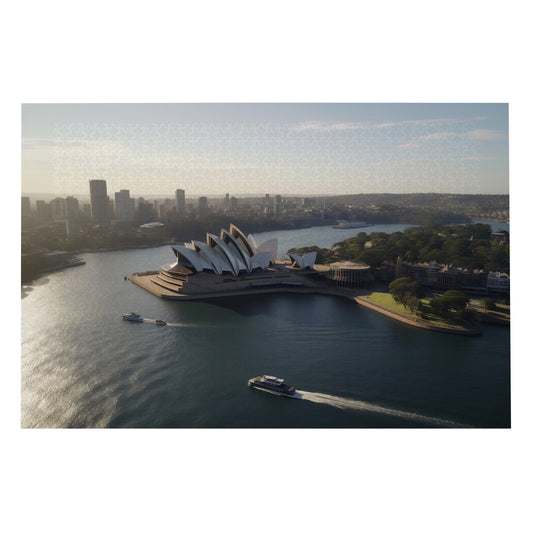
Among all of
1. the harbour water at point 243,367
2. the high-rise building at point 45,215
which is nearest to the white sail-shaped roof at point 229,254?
the harbour water at point 243,367

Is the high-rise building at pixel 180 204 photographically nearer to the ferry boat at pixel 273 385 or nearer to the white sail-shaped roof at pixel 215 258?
the white sail-shaped roof at pixel 215 258

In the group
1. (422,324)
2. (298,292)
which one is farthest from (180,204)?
(422,324)

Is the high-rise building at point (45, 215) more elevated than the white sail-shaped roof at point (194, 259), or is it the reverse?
the high-rise building at point (45, 215)

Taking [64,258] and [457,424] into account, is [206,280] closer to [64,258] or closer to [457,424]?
[64,258]

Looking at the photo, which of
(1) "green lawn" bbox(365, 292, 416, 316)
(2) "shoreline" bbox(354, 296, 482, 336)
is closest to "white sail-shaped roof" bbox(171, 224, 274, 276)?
(1) "green lawn" bbox(365, 292, 416, 316)

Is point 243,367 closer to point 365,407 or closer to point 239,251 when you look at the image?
point 365,407

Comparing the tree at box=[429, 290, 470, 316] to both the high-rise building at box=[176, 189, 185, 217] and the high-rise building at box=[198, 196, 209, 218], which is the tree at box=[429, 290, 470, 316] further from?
the high-rise building at box=[198, 196, 209, 218]

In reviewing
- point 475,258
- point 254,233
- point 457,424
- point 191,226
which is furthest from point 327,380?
point 254,233
